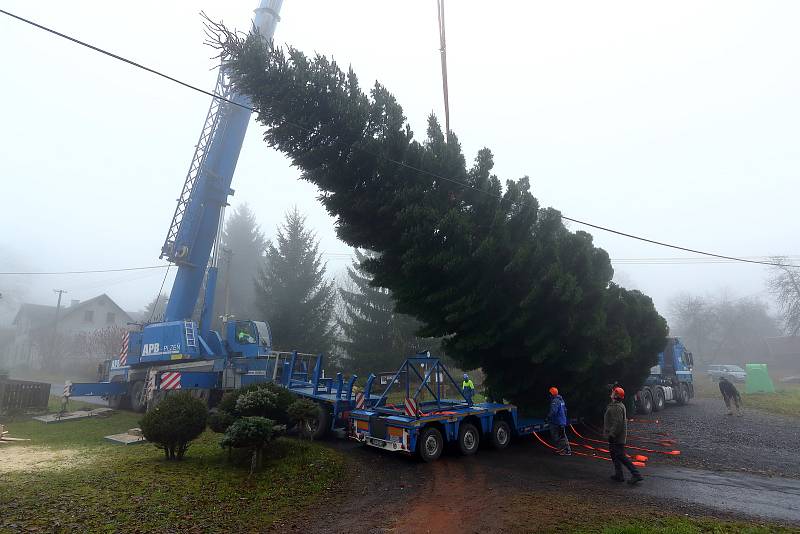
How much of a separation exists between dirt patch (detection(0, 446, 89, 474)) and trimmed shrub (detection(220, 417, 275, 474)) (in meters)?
3.64

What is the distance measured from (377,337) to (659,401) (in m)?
17.1

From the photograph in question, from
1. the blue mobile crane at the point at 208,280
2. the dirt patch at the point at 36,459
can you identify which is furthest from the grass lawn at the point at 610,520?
the blue mobile crane at the point at 208,280

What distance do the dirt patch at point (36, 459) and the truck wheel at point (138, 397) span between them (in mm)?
6437

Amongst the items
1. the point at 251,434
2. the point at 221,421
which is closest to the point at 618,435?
the point at 251,434

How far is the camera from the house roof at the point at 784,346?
66.6 metres

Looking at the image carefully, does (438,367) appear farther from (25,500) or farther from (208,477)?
(25,500)

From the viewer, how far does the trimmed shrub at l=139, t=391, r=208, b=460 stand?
9.48 meters

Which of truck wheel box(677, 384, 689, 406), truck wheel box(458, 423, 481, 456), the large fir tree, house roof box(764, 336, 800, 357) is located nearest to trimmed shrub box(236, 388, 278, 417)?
truck wheel box(458, 423, 481, 456)

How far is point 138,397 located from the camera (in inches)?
750

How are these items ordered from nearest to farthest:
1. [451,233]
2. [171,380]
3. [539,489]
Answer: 1. [539,489]
2. [451,233]
3. [171,380]

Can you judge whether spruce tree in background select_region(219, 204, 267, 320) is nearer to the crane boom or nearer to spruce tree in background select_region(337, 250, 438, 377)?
spruce tree in background select_region(337, 250, 438, 377)

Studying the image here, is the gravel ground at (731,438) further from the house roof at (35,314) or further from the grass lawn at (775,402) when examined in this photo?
the house roof at (35,314)

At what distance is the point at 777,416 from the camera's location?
1880 cm

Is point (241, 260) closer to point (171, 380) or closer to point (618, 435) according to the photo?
point (171, 380)
